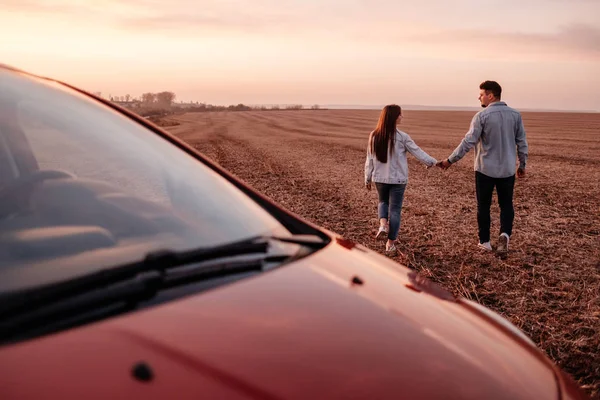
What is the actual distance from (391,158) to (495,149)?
1.37m

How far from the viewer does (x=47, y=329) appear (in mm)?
1222

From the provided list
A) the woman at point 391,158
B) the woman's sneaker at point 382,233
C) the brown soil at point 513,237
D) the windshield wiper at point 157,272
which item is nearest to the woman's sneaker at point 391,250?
the woman at point 391,158

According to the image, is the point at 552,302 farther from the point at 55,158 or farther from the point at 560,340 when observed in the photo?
the point at 55,158

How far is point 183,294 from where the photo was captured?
1.47 m

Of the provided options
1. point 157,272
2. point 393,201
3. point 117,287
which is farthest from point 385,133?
point 117,287

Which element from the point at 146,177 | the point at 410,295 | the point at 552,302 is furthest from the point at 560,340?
the point at 146,177

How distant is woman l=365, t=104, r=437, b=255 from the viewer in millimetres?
7332

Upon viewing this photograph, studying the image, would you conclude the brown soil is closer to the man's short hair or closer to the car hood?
the man's short hair

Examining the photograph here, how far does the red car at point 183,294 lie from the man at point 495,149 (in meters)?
5.66

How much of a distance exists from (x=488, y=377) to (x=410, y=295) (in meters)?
0.47

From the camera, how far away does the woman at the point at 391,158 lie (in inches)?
289

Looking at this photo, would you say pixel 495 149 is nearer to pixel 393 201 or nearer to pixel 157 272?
pixel 393 201

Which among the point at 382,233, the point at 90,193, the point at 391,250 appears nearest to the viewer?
the point at 90,193

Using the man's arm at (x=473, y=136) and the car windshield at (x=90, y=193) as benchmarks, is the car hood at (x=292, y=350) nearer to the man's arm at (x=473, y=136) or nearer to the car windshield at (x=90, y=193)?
the car windshield at (x=90, y=193)
